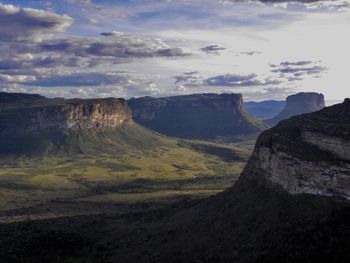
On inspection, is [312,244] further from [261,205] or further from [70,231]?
[70,231]

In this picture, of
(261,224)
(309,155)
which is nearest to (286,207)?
(261,224)

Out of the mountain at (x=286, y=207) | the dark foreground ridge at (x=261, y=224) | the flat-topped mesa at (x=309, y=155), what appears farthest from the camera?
the flat-topped mesa at (x=309, y=155)

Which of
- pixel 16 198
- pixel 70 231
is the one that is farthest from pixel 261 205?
pixel 16 198

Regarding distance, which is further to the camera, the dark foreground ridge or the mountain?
the dark foreground ridge

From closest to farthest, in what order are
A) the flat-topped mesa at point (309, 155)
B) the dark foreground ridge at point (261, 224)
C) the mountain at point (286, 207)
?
the mountain at point (286, 207)
the dark foreground ridge at point (261, 224)
the flat-topped mesa at point (309, 155)

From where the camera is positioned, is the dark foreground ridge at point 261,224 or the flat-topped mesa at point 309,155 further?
the flat-topped mesa at point 309,155

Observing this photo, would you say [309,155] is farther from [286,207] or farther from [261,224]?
[261,224]
